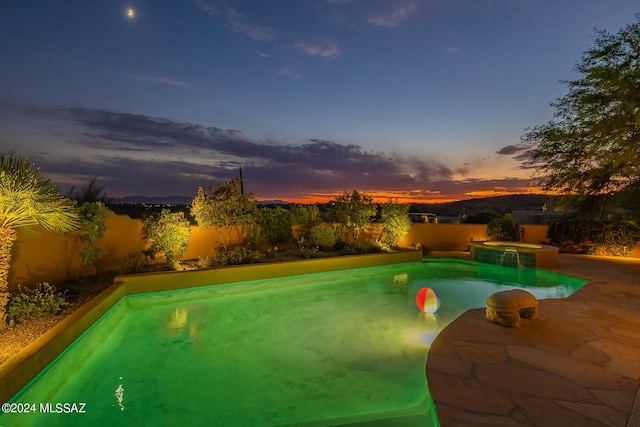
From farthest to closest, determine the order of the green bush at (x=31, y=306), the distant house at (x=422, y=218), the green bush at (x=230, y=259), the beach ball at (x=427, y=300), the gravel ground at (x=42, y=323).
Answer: the distant house at (x=422, y=218), the green bush at (x=230, y=259), the beach ball at (x=427, y=300), the green bush at (x=31, y=306), the gravel ground at (x=42, y=323)

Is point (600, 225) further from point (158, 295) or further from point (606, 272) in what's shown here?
point (158, 295)

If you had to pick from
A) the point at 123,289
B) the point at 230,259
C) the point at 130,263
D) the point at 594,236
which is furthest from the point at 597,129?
the point at 130,263

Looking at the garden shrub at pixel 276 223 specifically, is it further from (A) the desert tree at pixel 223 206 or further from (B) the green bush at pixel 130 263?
(B) the green bush at pixel 130 263

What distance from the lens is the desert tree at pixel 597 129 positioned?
9.44 metres

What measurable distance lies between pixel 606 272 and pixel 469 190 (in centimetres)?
1903

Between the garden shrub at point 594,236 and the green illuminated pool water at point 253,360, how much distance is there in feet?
16.2

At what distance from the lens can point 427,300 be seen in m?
7.33

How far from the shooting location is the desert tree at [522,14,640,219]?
944 cm

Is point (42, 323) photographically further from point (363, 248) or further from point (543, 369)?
point (363, 248)

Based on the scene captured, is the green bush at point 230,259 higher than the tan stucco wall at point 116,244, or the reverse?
the tan stucco wall at point 116,244

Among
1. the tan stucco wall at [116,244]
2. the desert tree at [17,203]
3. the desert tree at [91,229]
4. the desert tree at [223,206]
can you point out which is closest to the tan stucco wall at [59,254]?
the tan stucco wall at [116,244]

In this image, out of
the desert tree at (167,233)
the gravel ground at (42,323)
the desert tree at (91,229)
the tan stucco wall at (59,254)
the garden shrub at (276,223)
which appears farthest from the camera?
the garden shrub at (276,223)

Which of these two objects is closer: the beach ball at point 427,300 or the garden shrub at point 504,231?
the beach ball at point 427,300

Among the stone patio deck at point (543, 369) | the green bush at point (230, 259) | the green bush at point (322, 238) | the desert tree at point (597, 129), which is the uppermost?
the desert tree at point (597, 129)
